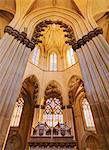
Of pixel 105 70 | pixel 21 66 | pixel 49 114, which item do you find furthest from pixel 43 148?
pixel 49 114

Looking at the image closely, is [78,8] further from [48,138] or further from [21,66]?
[48,138]

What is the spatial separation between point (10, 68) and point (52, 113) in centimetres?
768

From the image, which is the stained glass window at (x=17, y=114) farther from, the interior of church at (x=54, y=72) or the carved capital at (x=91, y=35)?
the carved capital at (x=91, y=35)

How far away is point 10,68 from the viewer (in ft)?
19.2

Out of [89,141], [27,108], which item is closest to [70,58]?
[27,108]

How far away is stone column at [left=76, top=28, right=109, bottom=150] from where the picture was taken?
176 inches

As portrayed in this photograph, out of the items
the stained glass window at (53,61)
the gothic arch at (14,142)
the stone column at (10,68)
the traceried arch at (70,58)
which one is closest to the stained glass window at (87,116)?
the traceried arch at (70,58)

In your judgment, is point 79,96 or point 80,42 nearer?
point 80,42

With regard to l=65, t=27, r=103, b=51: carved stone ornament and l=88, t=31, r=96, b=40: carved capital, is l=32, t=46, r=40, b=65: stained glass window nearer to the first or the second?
l=65, t=27, r=103, b=51: carved stone ornament

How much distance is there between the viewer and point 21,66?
641cm

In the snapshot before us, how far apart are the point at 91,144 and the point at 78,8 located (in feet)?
31.3

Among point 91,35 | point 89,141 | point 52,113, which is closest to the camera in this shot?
point 91,35

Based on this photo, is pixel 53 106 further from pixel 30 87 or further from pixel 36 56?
pixel 36 56

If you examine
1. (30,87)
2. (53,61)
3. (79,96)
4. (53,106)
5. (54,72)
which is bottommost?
(53,106)
